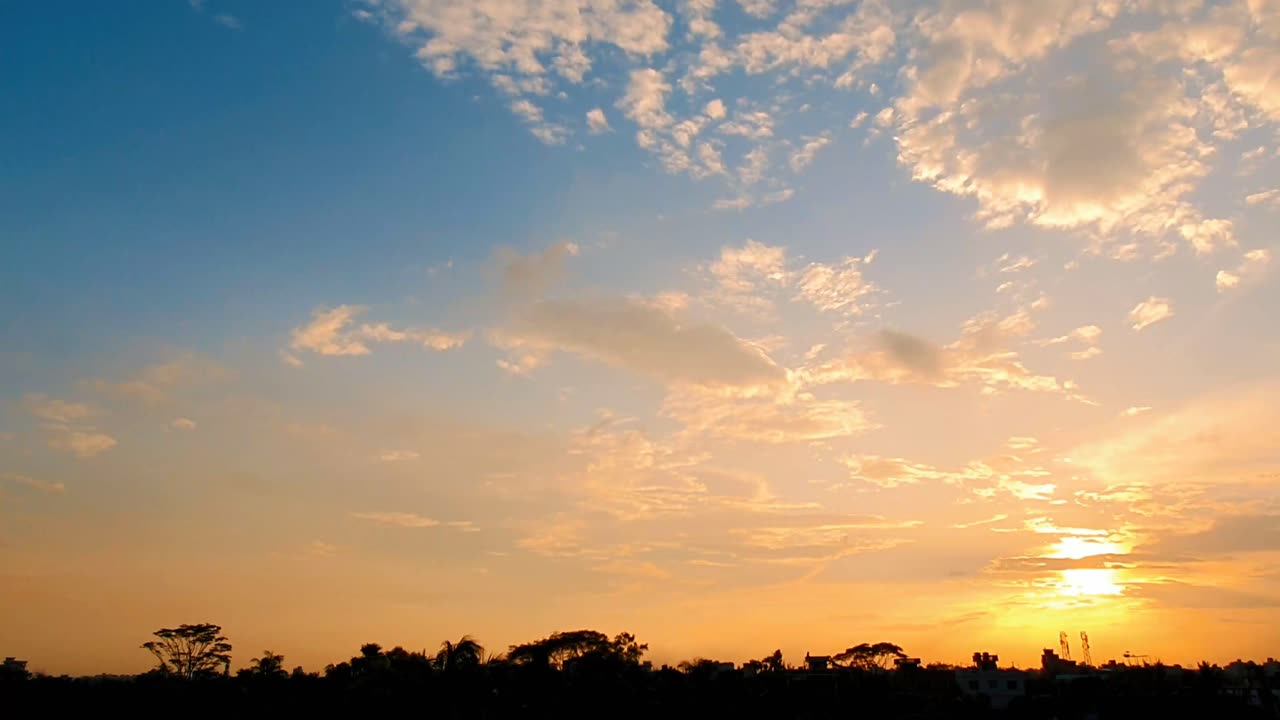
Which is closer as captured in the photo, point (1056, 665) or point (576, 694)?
point (576, 694)

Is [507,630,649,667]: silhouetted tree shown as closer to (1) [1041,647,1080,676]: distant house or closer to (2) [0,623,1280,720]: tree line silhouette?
(2) [0,623,1280,720]: tree line silhouette

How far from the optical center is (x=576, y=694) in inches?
2923

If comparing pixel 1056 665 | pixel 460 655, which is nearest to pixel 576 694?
pixel 460 655

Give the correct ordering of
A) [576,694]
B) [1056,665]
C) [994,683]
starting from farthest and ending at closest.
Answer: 1. [1056,665]
2. [994,683]
3. [576,694]

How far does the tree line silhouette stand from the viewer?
71250 mm

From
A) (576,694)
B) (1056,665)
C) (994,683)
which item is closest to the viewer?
(576,694)

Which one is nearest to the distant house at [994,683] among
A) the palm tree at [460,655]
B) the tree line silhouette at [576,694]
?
the tree line silhouette at [576,694]

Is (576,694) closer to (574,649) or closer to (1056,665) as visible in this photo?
(574,649)

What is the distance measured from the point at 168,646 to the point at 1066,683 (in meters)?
97.9

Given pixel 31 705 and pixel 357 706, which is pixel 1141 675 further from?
pixel 31 705

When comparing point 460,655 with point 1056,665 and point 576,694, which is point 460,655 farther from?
point 1056,665

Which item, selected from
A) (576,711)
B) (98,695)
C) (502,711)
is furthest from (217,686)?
(576,711)

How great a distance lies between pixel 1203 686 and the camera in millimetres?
84125

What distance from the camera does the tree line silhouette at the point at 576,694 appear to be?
234ft
